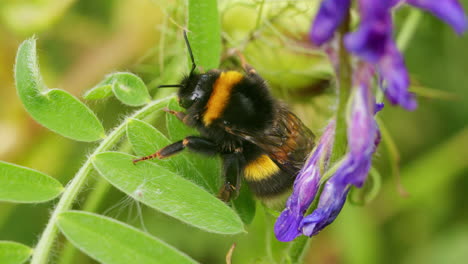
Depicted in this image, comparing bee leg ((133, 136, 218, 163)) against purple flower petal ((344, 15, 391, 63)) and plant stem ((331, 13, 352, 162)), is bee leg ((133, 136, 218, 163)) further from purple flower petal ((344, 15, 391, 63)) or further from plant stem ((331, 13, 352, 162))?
purple flower petal ((344, 15, 391, 63))

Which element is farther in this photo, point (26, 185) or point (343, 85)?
point (26, 185)

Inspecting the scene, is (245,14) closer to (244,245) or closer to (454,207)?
(244,245)

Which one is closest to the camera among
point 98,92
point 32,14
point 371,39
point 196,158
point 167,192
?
point 371,39

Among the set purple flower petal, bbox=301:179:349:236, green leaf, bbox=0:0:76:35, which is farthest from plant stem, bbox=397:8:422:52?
green leaf, bbox=0:0:76:35

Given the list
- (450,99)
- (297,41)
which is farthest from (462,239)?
(297,41)

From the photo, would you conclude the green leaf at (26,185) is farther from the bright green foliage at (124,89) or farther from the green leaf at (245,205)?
the green leaf at (245,205)

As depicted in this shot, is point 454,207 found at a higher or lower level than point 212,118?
lower

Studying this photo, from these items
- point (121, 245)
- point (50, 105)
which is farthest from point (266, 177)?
point (50, 105)

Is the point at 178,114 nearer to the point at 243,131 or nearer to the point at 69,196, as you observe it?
the point at 243,131

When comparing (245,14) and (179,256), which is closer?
(179,256)
